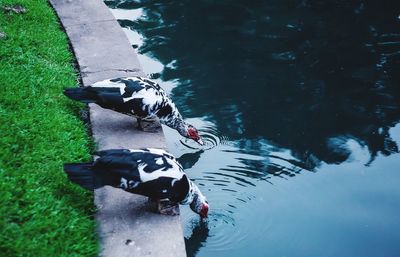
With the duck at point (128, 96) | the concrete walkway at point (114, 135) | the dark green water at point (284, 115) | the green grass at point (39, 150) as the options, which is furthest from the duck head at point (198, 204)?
the duck at point (128, 96)

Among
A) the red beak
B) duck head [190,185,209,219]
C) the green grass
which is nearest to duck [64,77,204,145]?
the green grass

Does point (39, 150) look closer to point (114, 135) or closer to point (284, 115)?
point (114, 135)

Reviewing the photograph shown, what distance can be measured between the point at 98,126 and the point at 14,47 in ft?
6.24

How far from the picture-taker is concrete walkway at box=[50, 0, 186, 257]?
3494mm

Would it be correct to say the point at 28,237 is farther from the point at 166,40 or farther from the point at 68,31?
the point at 166,40

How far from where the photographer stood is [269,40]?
7828 millimetres

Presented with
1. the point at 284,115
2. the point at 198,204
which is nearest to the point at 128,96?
the point at 198,204

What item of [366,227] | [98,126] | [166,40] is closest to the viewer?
[366,227]

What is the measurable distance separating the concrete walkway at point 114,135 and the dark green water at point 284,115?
25.0 inches

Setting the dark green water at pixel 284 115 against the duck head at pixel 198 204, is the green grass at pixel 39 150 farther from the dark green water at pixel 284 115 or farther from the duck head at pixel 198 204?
the dark green water at pixel 284 115

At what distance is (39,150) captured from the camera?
4090mm

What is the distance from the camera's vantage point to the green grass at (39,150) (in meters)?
3.29

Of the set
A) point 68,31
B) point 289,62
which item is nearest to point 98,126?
point 68,31

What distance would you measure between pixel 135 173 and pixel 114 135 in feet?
4.24
